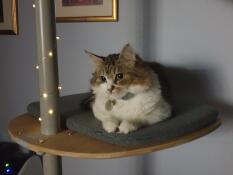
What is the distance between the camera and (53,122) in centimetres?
97

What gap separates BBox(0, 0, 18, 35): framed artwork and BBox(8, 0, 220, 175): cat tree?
936 mm

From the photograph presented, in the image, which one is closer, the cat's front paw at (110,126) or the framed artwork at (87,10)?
the cat's front paw at (110,126)

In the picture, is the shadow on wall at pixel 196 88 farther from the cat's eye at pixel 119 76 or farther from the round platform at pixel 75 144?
the cat's eye at pixel 119 76

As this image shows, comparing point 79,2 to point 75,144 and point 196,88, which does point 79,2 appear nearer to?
point 196,88

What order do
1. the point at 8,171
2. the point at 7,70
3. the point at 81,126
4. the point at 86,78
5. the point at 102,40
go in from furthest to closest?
the point at 7,70, the point at 8,171, the point at 86,78, the point at 102,40, the point at 81,126

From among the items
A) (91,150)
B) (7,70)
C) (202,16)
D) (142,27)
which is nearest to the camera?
(91,150)

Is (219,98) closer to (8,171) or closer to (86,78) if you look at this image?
(86,78)

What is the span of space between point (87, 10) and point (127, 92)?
706 mm

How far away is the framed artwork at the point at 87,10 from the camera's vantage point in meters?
1.44

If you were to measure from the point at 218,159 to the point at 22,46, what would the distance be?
116cm

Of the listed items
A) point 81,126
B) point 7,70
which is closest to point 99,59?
point 81,126

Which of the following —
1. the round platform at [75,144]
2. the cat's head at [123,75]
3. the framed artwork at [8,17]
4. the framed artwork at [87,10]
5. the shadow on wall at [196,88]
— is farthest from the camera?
the framed artwork at [8,17]

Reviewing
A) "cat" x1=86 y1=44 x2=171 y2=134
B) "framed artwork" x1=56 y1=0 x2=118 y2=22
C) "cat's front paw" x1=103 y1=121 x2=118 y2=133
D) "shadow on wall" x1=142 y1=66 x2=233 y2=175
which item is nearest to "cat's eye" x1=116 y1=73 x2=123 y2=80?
"cat" x1=86 y1=44 x2=171 y2=134

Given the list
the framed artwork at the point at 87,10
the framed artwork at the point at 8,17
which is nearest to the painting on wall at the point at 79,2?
the framed artwork at the point at 87,10
